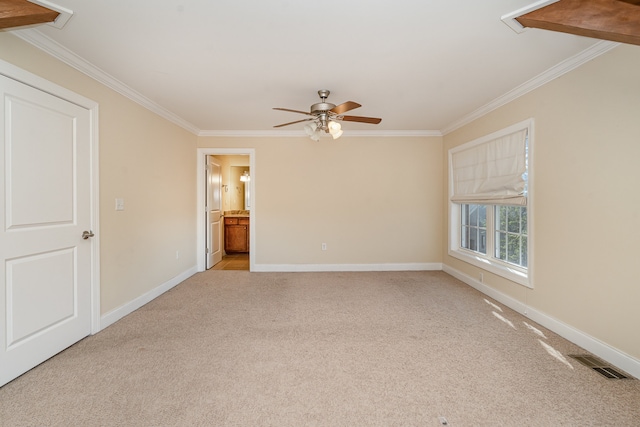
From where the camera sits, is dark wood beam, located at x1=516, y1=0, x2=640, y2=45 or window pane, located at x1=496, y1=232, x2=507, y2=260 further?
window pane, located at x1=496, y1=232, x2=507, y2=260

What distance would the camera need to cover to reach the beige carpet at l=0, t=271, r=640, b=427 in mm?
1598

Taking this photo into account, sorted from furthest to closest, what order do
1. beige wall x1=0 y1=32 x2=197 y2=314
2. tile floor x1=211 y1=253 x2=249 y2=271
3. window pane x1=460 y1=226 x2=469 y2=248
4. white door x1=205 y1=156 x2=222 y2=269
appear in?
tile floor x1=211 y1=253 x2=249 y2=271 < white door x1=205 y1=156 x2=222 y2=269 < window pane x1=460 y1=226 x2=469 y2=248 < beige wall x1=0 y1=32 x2=197 y2=314

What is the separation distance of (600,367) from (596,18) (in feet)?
7.72

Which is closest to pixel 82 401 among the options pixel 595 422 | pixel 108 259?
pixel 108 259

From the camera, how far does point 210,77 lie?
273 centimetres

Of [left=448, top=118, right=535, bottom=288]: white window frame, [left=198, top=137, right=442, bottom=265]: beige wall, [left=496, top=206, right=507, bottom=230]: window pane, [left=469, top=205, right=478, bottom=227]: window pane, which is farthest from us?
[left=198, top=137, right=442, bottom=265]: beige wall

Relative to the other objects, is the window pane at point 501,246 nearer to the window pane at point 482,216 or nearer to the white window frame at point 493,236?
the white window frame at point 493,236

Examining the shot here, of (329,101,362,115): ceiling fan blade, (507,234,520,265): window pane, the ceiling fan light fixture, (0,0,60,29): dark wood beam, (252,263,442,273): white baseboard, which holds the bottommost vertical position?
(252,263,442,273): white baseboard

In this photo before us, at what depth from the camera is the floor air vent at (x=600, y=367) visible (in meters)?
1.95

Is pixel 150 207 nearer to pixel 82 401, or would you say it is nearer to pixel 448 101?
pixel 82 401

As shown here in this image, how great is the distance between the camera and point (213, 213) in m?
5.17

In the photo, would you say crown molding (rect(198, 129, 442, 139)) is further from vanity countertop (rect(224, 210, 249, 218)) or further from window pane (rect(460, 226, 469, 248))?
vanity countertop (rect(224, 210, 249, 218))

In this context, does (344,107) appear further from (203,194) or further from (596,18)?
(203,194)

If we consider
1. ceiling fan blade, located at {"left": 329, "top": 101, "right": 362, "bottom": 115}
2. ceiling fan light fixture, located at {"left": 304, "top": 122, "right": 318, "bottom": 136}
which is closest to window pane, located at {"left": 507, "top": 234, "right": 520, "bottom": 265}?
ceiling fan blade, located at {"left": 329, "top": 101, "right": 362, "bottom": 115}
